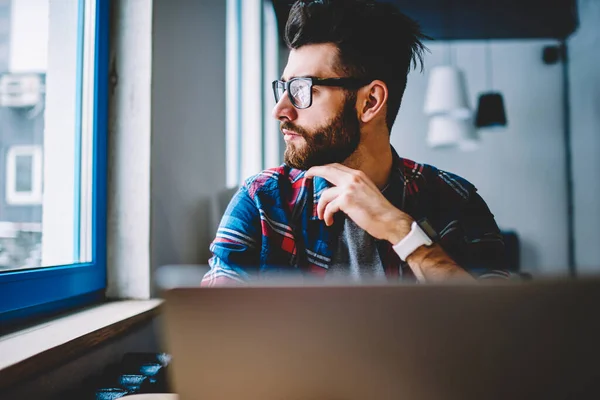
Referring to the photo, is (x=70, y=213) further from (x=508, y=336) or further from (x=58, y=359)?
(x=508, y=336)

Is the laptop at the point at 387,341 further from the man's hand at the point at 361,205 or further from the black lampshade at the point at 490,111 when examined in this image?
the black lampshade at the point at 490,111

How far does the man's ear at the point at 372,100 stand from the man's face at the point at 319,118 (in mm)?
25

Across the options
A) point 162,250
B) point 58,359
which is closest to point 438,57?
point 162,250

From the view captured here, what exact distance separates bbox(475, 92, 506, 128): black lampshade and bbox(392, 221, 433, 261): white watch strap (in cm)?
66

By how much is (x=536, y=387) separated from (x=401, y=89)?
3.55ft

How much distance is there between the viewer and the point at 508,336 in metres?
0.46

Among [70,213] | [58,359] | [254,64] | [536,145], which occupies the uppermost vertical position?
[254,64]

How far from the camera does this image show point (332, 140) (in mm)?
1340

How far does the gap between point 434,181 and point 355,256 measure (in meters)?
0.35

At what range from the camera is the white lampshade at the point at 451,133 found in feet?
4.88

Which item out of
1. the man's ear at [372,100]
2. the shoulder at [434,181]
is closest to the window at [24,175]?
the man's ear at [372,100]

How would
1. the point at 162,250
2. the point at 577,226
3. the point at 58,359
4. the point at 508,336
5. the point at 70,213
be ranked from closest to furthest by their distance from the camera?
the point at 508,336
the point at 58,359
the point at 70,213
the point at 162,250
the point at 577,226

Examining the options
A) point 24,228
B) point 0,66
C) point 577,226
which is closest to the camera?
point 0,66

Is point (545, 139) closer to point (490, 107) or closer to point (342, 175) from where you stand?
point (490, 107)
